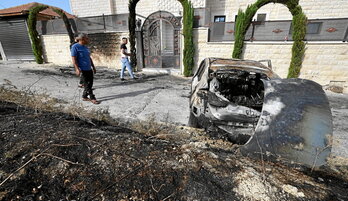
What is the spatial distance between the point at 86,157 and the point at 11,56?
15932mm

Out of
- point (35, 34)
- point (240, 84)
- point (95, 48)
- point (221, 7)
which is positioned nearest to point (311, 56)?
point (240, 84)

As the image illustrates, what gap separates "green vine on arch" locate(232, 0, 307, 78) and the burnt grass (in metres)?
6.19

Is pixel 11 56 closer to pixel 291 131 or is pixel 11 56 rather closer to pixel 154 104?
pixel 154 104

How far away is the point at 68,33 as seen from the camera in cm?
966

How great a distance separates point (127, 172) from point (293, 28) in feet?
27.1

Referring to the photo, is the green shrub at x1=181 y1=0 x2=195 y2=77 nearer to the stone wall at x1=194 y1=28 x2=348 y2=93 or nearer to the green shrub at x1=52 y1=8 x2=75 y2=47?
the stone wall at x1=194 y1=28 x2=348 y2=93

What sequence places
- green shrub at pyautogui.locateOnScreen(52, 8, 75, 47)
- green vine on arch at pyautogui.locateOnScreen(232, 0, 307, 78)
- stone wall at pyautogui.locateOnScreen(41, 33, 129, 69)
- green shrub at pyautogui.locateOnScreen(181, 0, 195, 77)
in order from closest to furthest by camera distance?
green vine on arch at pyautogui.locateOnScreen(232, 0, 307, 78), green shrub at pyautogui.locateOnScreen(181, 0, 195, 77), green shrub at pyautogui.locateOnScreen(52, 8, 75, 47), stone wall at pyautogui.locateOnScreen(41, 33, 129, 69)

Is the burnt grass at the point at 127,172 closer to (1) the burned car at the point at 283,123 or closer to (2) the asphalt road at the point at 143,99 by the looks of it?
(1) the burned car at the point at 283,123

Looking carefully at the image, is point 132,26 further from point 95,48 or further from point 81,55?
point 81,55

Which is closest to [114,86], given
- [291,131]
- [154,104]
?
[154,104]

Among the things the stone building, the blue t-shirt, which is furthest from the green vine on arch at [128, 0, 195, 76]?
the blue t-shirt

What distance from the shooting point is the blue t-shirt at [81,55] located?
3.74 meters

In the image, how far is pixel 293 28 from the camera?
6469 millimetres

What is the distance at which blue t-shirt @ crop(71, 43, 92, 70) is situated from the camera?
3744mm
